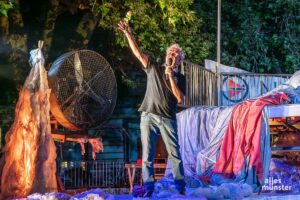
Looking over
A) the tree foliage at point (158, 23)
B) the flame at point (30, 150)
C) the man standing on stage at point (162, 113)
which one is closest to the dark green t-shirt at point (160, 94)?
the man standing on stage at point (162, 113)

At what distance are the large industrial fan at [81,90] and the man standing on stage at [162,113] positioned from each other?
153 inches

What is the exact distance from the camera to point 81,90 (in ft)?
40.2

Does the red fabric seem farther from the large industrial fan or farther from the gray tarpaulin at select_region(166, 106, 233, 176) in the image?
the large industrial fan

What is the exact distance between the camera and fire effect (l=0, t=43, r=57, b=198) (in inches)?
372

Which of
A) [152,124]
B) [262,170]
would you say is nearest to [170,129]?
[152,124]

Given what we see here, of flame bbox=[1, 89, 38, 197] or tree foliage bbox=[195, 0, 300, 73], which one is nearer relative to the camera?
flame bbox=[1, 89, 38, 197]

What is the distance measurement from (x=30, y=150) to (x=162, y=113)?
2719 millimetres

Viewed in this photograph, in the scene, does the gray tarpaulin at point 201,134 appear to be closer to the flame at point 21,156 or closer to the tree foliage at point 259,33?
the flame at point 21,156

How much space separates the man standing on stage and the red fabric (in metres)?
2.79

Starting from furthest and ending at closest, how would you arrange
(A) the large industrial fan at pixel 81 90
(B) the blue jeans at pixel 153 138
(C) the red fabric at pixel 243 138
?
(A) the large industrial fan at pixel 81 90 → (C) the red fabric at pixel 243 138 → (B) the blue jeans at pixel 153 138

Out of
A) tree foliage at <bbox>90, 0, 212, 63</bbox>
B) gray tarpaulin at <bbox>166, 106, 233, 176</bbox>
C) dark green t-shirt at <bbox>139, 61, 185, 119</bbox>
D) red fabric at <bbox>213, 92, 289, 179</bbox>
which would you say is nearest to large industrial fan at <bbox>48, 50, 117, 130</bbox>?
gray tarpaulin at <bbox>166, 106, 233, 176</bbox>

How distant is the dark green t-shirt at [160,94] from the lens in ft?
25.6

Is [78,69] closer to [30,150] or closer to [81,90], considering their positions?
[81,90]

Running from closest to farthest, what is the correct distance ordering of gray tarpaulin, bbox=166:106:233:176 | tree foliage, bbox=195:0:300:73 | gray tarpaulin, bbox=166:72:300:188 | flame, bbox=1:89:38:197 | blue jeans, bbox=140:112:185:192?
blue jeans, bbox=140:112:185:192 → flame, bbox=1:89:38:197 → gray tarpaulin, bbox=166:72:300:188 → gray tarpaulin, bbox=166:106:233:176 → tree foliage, bbox=195:0:300:73
